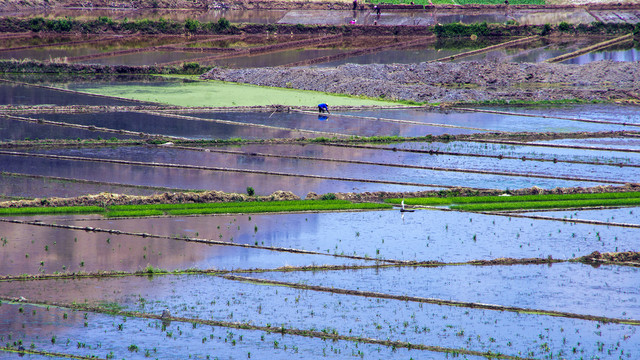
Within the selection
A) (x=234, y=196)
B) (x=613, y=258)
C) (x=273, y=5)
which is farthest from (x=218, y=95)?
(x=273, y=5)

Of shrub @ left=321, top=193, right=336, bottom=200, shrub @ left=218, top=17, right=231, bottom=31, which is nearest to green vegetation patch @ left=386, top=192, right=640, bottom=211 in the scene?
shrub @ left=321, top=193, right=336, bottom=200

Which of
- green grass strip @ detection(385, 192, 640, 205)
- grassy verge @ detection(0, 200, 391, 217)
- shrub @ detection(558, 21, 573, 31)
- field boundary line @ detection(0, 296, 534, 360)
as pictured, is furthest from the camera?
shrub @ detection(558, 21, 573, 31)

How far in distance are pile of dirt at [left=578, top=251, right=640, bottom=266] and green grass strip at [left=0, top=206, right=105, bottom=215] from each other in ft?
35.9

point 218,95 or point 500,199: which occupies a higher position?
point 218,95

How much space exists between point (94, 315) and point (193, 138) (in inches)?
513

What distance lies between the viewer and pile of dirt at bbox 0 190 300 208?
60.6 feet

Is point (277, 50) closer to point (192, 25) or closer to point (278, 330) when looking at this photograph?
point (192, 25)

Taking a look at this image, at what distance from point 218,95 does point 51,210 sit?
49.2 ft

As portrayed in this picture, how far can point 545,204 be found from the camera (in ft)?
64.1

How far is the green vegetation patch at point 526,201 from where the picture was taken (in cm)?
1942

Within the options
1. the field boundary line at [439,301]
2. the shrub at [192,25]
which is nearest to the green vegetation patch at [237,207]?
the field boundary line at [439,301]

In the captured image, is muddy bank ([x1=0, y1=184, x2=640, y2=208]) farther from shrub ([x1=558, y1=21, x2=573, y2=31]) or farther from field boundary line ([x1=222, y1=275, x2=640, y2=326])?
shrub ([x1=558, y1=21, x2=573, y2=31])

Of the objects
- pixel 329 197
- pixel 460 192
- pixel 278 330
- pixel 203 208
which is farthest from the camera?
pixel 460 192

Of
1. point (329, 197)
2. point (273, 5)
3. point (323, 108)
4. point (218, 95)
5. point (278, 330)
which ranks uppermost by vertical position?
point (273, 5)
